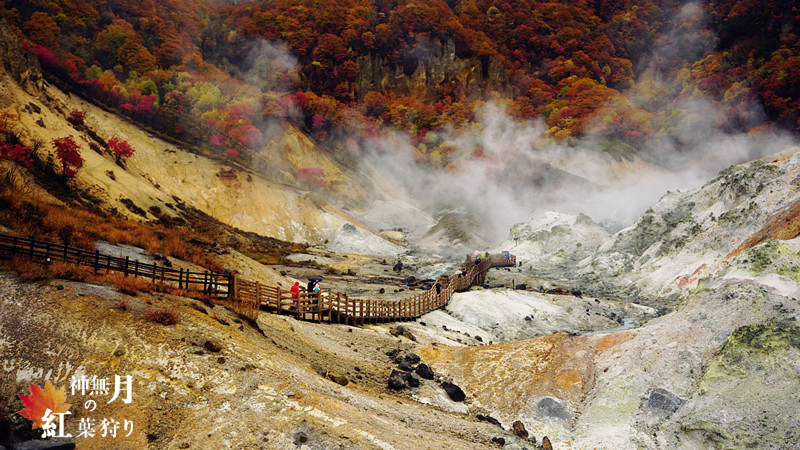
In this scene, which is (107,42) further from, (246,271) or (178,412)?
(178,412)

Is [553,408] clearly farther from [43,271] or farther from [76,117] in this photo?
[76,117]

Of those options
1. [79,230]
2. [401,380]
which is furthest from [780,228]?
[79,230]

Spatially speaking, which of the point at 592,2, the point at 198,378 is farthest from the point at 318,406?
the point at 592,2

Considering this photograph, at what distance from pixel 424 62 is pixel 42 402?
A: 12092 cm

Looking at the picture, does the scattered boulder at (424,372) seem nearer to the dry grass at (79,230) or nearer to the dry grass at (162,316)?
the dry grass at (162,316)

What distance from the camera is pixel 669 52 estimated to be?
4850 inches

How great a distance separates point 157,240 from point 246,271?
5.39 metres

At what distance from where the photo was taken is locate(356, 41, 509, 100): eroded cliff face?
11888cm

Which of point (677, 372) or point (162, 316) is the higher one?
point (162, 316)

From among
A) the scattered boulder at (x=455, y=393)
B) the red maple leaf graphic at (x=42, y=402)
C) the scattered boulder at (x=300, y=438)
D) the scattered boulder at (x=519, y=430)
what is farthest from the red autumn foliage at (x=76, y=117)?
the scattered boulder at (x=519, y=430)

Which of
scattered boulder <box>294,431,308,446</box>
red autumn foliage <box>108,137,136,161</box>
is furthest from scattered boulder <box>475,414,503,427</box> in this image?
red autumn foliage <box>108,137,136,161</box>

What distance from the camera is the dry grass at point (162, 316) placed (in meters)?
11.7

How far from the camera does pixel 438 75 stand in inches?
4719

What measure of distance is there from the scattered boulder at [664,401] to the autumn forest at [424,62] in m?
69.2
